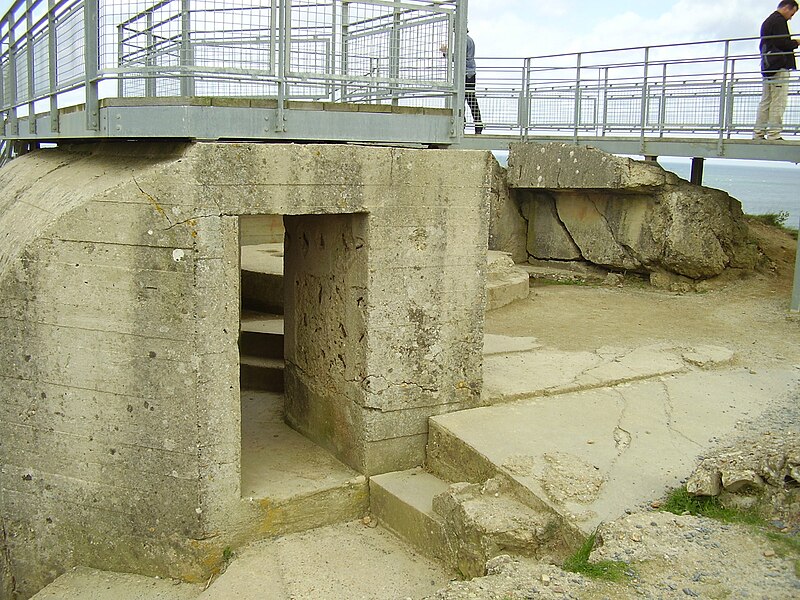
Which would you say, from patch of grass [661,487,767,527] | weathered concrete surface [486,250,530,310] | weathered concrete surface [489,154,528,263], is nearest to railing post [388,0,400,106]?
patch of grass [661,487,767,527]

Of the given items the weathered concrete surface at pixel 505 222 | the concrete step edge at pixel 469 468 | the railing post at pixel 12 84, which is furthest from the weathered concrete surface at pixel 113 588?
the weathered concrete surface at pixel 505 222

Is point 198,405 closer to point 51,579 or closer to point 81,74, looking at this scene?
point 51,579

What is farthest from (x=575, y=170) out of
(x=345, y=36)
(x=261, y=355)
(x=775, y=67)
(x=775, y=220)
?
(x=345, y=36)

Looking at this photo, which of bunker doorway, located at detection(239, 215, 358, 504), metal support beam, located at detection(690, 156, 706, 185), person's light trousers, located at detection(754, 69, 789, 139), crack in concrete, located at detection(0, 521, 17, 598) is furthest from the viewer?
metal support beam, located at detection(690, 156, 706, 185)

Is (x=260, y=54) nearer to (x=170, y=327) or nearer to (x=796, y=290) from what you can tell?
(x=170, y=327)

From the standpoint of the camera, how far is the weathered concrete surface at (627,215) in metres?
11.1

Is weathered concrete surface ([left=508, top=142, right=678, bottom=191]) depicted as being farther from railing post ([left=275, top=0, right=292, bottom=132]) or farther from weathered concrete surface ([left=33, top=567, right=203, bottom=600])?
weathered concrete surface ([left=33, top=567, right=203, bottom=600])

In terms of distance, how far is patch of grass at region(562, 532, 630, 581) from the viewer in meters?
4.14

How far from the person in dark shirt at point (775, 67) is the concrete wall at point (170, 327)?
5699mm

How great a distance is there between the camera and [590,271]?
12227 mm

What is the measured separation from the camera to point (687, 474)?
5.20m

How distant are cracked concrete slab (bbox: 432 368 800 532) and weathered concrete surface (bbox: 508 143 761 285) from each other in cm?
392

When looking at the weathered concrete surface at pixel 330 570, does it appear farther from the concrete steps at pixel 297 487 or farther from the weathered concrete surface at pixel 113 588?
the weathered concrete surface at pixel 113 588

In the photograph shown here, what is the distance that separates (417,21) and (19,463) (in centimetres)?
423
